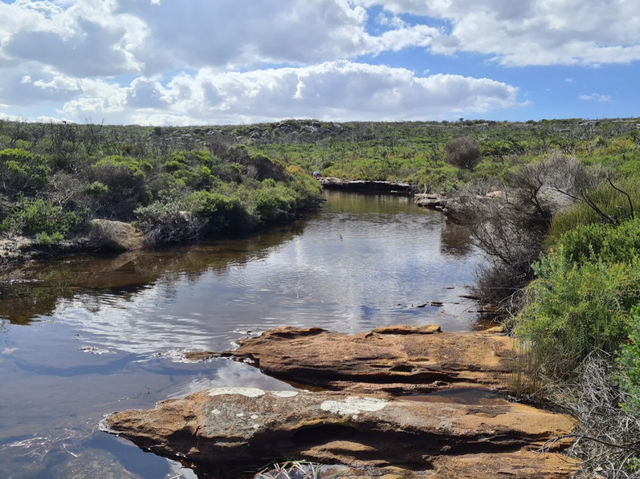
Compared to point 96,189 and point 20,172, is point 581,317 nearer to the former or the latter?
point 96,189

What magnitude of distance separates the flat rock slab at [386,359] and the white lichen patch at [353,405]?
51.6 inches

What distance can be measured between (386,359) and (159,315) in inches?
252

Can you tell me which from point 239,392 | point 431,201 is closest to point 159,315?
point 239,392

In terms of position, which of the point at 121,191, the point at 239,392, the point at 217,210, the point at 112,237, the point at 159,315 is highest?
the point at 121,191

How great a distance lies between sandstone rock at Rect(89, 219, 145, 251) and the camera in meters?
19.3

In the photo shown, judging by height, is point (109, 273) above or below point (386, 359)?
above

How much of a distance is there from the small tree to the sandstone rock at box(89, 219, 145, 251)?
133 feet

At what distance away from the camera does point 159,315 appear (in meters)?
12.2

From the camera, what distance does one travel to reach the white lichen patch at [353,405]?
6.20m

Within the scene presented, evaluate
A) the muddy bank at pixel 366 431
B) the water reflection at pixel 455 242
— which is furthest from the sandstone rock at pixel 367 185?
the muddy bank at pixel 366 431

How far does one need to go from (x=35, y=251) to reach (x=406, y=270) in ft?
44.9

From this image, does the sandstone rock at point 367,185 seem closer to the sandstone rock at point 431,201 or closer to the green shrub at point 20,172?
the sandstone rock at point 431,201

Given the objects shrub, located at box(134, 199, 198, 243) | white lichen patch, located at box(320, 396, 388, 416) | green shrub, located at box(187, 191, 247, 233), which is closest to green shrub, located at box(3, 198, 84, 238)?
shrub, located at box(134, 199, 198, 243)

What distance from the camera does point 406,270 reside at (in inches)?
691
